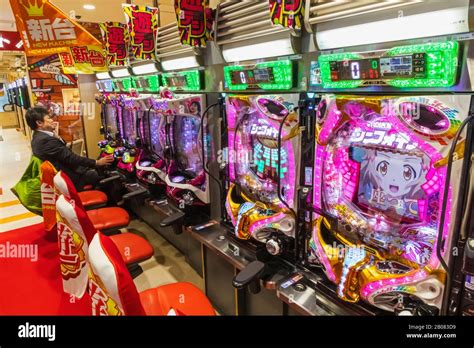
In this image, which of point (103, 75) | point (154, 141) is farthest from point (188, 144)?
point (103, 75)

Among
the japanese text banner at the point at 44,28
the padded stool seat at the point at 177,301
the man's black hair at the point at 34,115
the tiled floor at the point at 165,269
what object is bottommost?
the tiled floor at the point at 165,269

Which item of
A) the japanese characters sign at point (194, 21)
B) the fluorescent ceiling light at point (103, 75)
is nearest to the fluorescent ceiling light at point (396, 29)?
the japanese characters sign at point (194, 21)

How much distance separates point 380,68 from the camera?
1481mm

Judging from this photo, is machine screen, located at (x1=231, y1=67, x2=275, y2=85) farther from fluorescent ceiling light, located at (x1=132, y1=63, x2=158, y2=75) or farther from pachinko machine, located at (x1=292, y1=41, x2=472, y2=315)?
fluorescent ceiling light, located at (x1=132, y1=63, x2=158, y2=75)

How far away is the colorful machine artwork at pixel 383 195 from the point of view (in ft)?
4.38

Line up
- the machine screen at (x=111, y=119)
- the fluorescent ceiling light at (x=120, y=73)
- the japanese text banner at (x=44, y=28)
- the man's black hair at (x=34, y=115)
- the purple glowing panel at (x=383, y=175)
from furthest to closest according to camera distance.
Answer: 1. the machine screen at (x=111, y=119)
2. the fluorescent ceiling light at (x=120, y=73)
3. the man's black hair at (x=34, y=115)
4. the japanese text banner at (x=44, y=28)
5. the purple glowing panel at (x=383, y=175)

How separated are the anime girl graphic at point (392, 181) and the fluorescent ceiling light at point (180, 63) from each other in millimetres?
1970

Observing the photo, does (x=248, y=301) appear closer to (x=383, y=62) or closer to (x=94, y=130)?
(x=383, y=62)

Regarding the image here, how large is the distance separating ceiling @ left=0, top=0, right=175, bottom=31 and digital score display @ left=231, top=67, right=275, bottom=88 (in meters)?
4.72

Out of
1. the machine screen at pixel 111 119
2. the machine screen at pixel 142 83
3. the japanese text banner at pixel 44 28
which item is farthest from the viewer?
the machine screen at pixel 111 119

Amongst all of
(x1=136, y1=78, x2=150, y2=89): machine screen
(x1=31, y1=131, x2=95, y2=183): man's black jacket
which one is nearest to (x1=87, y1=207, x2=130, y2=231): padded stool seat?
(x1=31, y1=131, x2=95, y2=183): man's black jacket

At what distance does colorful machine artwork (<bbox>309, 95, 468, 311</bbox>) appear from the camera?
52.6 inches

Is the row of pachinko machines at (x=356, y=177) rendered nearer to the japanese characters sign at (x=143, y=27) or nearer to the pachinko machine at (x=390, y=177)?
the pachinko machine at (x=390, y=177)
